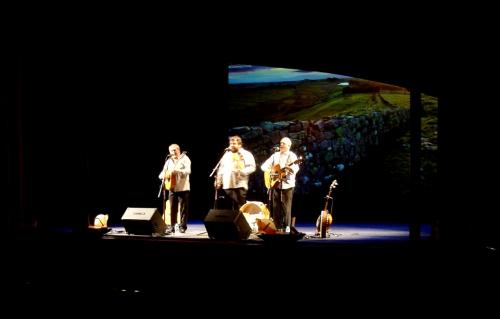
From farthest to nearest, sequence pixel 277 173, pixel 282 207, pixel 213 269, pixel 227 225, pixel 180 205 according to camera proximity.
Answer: pixel 180 205, pixel 282 207, pixel 277 173, pixel 227 225, pixel 213 269

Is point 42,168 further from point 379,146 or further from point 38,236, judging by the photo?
point 379,146

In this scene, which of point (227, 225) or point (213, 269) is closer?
point (213, 269)

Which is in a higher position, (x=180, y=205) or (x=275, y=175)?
(x=275, y=175)

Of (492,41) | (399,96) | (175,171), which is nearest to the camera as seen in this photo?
(492,41)

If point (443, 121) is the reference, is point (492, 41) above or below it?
above

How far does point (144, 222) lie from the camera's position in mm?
8523

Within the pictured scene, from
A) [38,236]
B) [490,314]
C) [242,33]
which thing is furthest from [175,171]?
[490,314]

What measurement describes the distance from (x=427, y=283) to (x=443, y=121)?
124 inches

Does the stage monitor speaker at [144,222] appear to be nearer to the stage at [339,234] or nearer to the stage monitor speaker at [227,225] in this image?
the stage at [339,234]

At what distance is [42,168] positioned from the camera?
1162 centimetres

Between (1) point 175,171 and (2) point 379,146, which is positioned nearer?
(1) point 175,171

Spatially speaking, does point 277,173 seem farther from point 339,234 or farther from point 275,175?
point 339,234

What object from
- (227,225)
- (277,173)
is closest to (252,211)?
(277,173)

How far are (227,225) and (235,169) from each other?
4.96 ft
